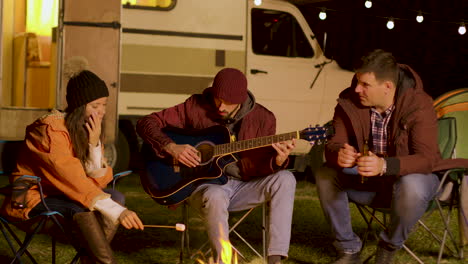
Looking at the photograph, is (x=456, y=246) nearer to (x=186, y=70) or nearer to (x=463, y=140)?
(x=463, y=140)

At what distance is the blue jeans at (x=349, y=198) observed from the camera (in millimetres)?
3955

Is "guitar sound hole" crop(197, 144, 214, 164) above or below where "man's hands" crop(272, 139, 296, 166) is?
below

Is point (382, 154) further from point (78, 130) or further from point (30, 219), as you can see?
point (30, 219)

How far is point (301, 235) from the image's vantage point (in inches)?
213

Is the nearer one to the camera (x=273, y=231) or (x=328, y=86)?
(x=273, y=231)

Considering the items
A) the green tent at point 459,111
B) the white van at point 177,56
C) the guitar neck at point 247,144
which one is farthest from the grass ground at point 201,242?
the white van at point 177,56

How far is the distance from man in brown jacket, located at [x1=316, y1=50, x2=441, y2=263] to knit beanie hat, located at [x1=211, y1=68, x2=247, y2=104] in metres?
0.56

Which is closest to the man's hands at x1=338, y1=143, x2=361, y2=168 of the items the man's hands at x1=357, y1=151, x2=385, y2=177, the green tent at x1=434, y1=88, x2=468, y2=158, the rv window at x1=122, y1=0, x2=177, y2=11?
the man's hands at x1=357, y1=151, x2=385, y2=177

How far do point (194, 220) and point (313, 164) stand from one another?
97.7 inches

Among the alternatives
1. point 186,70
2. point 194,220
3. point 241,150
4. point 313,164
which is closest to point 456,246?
point 241,150

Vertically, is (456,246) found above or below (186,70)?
below

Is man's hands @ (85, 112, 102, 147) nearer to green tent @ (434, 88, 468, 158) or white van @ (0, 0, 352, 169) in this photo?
green tent @ (434, 88, 468, 158)

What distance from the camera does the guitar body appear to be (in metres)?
4.06

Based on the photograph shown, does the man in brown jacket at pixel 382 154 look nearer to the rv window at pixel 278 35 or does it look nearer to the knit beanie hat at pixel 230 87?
the knit beanie hat at pixel 230 87
